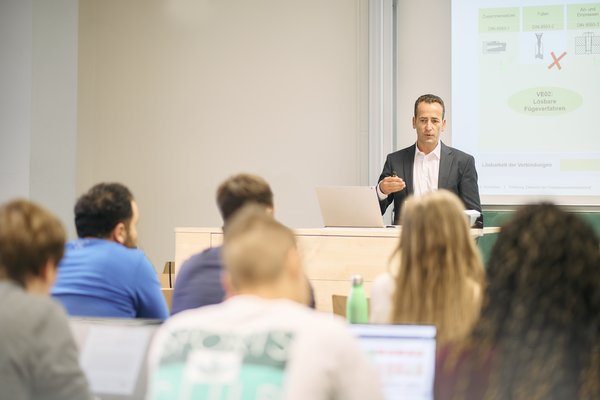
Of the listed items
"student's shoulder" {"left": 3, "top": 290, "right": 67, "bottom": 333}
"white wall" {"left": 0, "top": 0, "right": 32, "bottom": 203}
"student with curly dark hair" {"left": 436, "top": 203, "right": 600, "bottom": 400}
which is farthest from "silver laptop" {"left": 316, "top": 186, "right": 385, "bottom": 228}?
"student's shoulder" {"left": 3, "top": 290, "right": 67, "bottom": 333}

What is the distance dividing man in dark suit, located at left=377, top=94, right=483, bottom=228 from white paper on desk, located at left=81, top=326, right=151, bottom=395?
→ 3.25 m

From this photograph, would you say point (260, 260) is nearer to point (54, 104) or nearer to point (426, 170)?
point (426, 170)

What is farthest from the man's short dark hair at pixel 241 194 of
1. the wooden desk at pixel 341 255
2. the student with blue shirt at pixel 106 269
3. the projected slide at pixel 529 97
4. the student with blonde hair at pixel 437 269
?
the projected slide at pixel 529 97

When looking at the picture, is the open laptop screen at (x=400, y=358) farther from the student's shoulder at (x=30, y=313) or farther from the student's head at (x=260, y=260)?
the student's shoulder at (x=30, y=313)

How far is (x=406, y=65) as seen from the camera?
6.36m

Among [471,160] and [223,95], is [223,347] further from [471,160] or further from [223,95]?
[223,95]

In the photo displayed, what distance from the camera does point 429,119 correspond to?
561cm

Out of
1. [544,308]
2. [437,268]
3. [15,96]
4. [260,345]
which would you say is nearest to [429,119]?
[15,96]

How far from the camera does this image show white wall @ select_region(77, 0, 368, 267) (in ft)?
21.4

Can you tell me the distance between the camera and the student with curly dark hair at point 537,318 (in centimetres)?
185

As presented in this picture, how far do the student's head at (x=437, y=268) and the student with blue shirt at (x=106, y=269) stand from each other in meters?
1.03

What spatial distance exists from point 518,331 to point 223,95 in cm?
511

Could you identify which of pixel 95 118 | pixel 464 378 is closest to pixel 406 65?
pixel 95 118

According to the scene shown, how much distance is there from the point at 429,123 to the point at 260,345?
13.6ft
